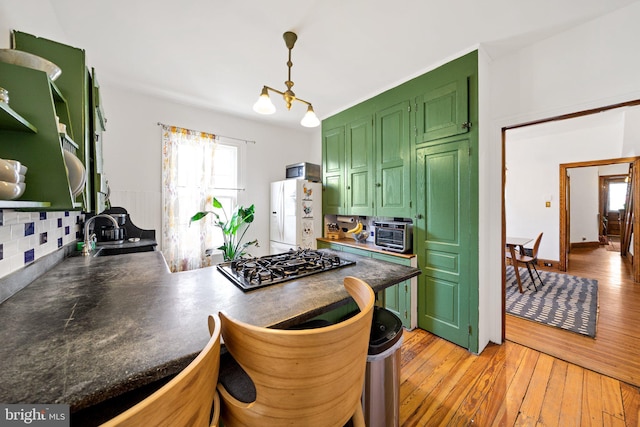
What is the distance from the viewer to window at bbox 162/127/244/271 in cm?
308

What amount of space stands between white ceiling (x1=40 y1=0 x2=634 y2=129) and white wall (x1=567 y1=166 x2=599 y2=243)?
237 inches

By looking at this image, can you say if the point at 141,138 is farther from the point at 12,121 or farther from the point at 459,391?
the point at 459,391

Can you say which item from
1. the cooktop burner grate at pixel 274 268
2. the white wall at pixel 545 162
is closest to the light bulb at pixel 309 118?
the cooktop burner grate at pixel 274 268

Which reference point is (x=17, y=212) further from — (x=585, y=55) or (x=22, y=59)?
(x=585, y=55)

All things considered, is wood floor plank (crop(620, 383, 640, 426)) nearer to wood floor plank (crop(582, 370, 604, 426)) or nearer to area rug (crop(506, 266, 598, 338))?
wood floor plank (crop(582, 370, 604, 426))

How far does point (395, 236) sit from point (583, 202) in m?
6.66

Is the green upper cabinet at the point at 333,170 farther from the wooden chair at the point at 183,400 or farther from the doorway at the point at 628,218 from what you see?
the doorway at the point at 628,218

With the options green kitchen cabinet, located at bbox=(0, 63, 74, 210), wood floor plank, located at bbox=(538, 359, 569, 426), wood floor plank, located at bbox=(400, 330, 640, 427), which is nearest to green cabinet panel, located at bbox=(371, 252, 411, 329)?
wood floor plank, located at bbox=(400, 330, 640, 427)

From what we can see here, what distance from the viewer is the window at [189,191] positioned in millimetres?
3080

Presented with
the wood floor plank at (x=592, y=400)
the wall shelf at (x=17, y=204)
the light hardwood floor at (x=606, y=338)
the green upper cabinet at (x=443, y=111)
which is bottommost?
the wood floor plank at (x=592, y=400)

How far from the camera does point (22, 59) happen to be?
992 mm

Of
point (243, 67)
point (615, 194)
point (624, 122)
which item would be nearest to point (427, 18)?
point (243, 67)

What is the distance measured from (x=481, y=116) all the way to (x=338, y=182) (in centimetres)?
187

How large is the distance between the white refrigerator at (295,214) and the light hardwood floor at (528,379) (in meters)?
1.87
